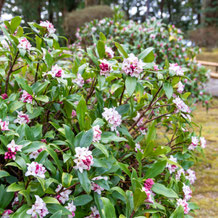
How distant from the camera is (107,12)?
9.15 meters

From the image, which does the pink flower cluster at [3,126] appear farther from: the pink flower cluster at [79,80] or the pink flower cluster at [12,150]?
the pink flower cluster at [79,80]

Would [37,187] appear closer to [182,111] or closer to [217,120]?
[182,111]

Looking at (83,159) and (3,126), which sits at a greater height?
(3,126)

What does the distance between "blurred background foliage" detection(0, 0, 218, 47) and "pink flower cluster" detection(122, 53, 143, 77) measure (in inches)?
194

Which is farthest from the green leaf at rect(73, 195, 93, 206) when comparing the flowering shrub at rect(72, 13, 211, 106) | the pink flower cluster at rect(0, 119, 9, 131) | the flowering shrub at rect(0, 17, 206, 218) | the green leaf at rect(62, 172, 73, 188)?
the flowering shrub at rect(72, 13, 211, 106)

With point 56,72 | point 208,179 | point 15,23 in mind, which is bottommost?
point 208,179

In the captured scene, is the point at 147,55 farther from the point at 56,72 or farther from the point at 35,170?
the point at 35,170

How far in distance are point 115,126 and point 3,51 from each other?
0.67 m

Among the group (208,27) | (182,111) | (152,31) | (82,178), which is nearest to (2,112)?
(82,178)

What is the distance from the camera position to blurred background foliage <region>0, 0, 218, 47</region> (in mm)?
9130

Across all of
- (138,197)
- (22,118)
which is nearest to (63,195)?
(138,197)

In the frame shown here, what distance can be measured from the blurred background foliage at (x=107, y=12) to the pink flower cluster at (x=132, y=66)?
493 centimetres

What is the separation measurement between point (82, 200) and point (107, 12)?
29.2ft

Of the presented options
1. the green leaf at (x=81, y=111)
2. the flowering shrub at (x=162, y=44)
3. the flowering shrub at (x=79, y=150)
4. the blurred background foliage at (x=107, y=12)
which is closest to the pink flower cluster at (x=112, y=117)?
the flowering shrub at (x=79, y=150)
